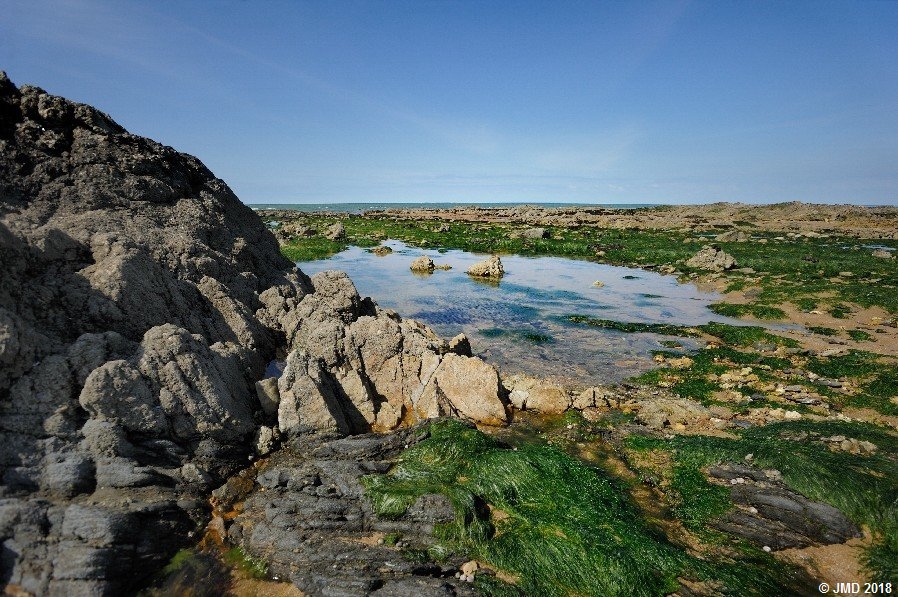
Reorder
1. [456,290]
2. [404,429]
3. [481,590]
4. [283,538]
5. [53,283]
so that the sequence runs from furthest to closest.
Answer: [456,290]
[404,429]
[53,283]
[283,538]
[481,590]

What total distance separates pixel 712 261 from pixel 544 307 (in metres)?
27.7

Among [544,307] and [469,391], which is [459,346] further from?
[544,307]

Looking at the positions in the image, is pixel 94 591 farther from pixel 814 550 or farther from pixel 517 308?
pixel 517 308

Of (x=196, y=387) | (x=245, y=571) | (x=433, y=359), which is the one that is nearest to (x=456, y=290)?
(x=433, y=359)

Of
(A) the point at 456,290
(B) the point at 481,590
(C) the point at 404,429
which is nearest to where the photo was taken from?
(B) the point at 481,590

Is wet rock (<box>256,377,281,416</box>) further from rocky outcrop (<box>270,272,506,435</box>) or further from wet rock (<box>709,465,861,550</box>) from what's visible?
wet rock (<box>709,465,861,550</box>)

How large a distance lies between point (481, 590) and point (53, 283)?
1127cm

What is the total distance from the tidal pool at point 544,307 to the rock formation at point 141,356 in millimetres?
6367

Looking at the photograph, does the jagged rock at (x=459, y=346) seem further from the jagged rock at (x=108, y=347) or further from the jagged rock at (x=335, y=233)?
the jagged rock at (x=335, y=233)

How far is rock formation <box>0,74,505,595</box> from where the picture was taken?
739 cm

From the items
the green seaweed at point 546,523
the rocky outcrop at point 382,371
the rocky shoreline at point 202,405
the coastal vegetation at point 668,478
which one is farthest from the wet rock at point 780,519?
the rocky outcrop at point 382,371

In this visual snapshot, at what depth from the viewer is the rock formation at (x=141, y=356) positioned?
7.39 meters

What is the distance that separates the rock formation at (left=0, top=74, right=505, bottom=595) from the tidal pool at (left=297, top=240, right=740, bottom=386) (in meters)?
6.37

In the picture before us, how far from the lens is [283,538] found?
808 centimetres
